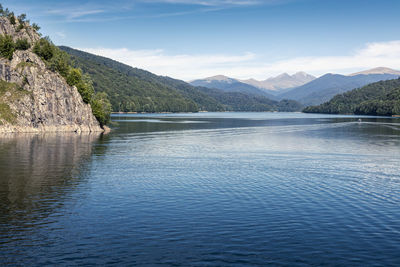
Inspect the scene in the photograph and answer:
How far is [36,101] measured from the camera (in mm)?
138250

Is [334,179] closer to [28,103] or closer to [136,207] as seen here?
[136,207]

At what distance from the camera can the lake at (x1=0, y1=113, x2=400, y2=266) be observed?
26.8 metres

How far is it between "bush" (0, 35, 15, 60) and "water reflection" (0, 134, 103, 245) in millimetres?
80708

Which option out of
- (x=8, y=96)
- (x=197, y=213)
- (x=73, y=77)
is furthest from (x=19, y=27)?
(x=197, y=213)

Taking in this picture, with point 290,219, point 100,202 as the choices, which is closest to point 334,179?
point 290,219

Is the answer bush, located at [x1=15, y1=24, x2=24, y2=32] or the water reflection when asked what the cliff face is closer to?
bush, located at [x1=15, y1=24, x2=24, y2=32]

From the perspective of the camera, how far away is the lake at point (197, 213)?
26.8m

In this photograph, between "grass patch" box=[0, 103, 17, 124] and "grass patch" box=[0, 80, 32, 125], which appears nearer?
"grass patch" box=[0, 103, 17, 124]

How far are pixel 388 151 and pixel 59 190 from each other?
276 feet

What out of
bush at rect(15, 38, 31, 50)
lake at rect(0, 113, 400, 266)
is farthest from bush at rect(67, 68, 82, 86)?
lake at rect(0, 113, 400, 266)

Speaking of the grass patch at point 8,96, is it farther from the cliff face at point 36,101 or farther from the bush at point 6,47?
the bush at point 6,47

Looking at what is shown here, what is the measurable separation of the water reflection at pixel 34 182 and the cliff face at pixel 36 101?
148ft

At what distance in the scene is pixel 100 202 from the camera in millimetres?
41156

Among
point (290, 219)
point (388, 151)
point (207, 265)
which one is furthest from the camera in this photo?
point (388, 151)
